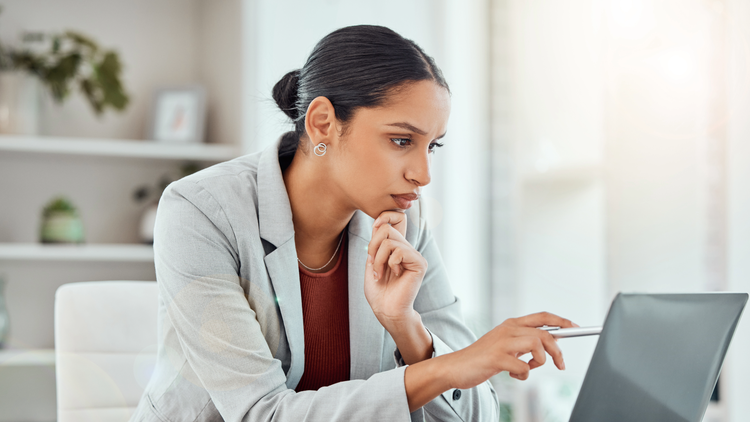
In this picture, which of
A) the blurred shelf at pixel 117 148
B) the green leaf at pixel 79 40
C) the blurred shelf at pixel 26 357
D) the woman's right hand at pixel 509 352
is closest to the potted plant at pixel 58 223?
the blurred shelf at pixel 117 148

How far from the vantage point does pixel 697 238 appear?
61.9 inches

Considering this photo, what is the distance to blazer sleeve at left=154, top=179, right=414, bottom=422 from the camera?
0.87m

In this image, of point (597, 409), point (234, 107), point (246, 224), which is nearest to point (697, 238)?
point (597, 409)

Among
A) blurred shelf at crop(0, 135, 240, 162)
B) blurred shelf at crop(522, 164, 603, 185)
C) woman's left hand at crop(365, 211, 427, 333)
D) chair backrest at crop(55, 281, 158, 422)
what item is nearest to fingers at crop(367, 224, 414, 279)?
woman's left hand at crop(365, 211, 427, 333)

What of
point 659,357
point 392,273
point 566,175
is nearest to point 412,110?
point 392,273

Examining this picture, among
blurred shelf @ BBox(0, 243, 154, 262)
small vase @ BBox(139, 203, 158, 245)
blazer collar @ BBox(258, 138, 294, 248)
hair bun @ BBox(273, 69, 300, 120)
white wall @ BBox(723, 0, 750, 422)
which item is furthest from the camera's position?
small vase @ BBox(139, 203, 158, 245)

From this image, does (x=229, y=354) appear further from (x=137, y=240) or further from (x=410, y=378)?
(x=137, y=240)

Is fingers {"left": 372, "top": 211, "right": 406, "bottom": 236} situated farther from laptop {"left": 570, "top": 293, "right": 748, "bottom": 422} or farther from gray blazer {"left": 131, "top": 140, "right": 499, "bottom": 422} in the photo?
laptop {"left": 570, "top": 293, "right": 748, "bottom": 422}

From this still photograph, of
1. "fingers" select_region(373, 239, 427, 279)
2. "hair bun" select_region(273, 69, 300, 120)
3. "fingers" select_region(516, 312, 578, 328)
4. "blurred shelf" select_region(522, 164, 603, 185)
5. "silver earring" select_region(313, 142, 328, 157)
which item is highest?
"hair bun" select_region(273, 69, 300, 120)

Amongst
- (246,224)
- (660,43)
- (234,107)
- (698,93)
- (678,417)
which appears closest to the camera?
(678,417)

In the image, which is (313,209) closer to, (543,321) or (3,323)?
(543,321)

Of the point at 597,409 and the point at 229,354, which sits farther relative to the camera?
the point at 229,354

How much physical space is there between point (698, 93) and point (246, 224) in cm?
117

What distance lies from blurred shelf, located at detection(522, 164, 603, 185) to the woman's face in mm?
1136
